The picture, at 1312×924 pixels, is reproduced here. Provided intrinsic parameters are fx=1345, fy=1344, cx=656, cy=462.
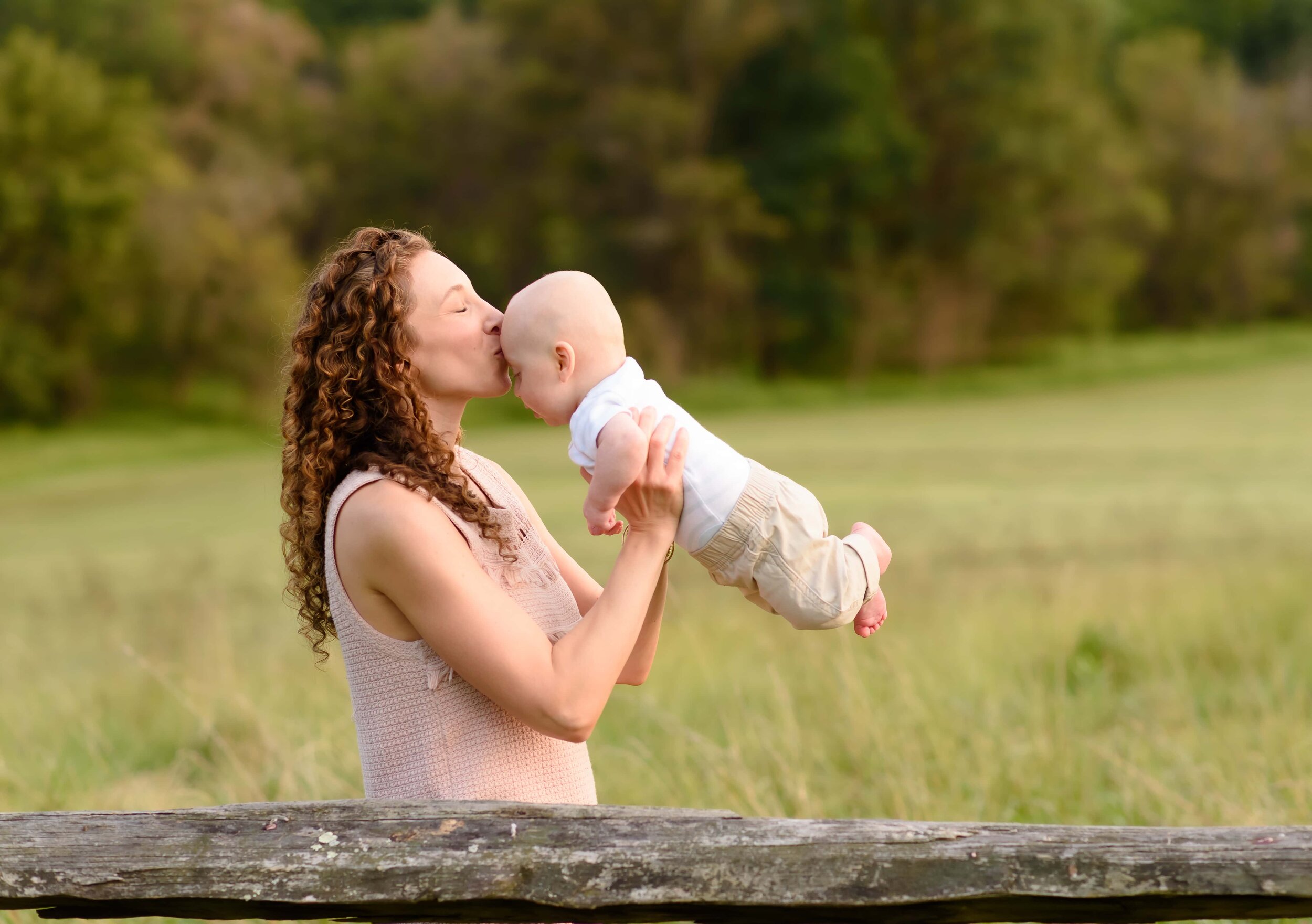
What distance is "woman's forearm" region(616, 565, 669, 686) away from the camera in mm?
2092

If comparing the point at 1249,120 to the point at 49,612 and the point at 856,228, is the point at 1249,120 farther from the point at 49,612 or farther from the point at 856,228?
the point at 49,612

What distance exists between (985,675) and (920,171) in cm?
Result: 2865

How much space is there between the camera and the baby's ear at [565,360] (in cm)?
203

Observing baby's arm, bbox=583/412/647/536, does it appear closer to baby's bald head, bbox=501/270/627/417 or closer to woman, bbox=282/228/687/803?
woman, bbox=282/228/687/803

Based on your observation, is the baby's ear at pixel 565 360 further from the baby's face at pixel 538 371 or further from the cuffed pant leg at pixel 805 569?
the cuffed pant leg at pixel 805 569

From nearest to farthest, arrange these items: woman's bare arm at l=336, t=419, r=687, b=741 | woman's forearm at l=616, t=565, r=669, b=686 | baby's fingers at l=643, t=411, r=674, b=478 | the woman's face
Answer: woman's bare arm at l=336, t=419, r=687, b=741
baby's fingers at l=643, t=411, r=674, b=478
the woman's face
woman's forearm at l=616, t=565, r=669, b=686

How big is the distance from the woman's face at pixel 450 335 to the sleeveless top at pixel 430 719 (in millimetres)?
199

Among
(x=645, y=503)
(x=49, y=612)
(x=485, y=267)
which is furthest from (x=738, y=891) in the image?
(x=485, y=267)

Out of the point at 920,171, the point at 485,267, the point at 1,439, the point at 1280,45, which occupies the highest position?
the point at 1280,45

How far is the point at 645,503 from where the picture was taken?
1915 millimetres

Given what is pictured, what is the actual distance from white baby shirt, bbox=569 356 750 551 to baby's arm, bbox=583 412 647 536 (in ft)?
0.20

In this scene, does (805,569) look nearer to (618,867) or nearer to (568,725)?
(568,725)

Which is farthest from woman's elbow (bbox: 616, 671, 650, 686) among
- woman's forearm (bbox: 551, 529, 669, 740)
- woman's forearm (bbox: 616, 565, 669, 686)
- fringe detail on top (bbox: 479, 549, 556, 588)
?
woman's forearm (bbox: 551, 529, 669, 740)

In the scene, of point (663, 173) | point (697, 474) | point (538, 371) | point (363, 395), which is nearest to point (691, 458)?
point (697, 474)
